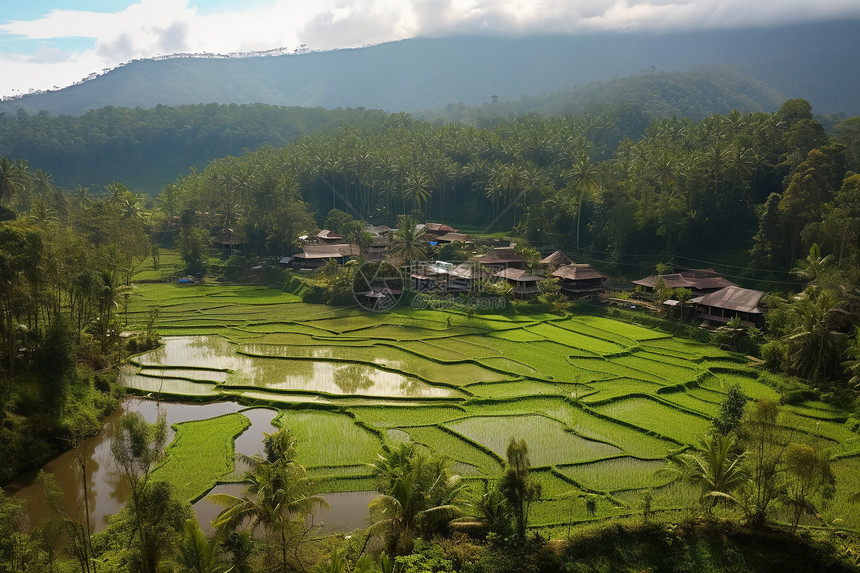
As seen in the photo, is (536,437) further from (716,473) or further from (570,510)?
(716,473)

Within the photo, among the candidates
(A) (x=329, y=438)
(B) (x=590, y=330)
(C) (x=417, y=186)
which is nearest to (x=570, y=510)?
(A) (x=329, y=438)

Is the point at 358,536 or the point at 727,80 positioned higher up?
the point at 727,80

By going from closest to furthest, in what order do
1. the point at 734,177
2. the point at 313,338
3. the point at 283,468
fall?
1. the point at 283,468
2. the point at 313,338
3. the point at 734,177

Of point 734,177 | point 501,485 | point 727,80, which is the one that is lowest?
point 501,485

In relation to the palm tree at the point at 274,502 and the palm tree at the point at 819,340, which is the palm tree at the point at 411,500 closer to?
the palm tree at the point at 274,502

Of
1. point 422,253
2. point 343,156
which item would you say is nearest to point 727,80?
point 343,156

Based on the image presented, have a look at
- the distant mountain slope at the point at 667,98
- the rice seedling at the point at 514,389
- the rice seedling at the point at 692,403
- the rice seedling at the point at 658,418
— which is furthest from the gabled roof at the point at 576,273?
the distant mountain slope at the point at 667,98

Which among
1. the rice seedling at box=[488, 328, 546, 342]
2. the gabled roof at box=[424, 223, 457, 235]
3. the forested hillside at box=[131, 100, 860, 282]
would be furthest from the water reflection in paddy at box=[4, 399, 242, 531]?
the gabled roof at box=[424, 223, 457, 235]

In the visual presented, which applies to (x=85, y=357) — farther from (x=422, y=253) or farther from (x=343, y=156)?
(x=343, y=156)
